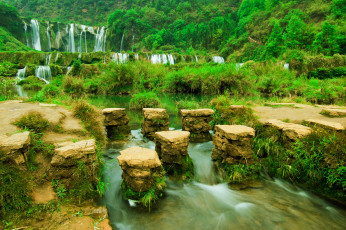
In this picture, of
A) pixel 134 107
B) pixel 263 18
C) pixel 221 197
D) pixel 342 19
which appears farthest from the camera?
pixel 263 18

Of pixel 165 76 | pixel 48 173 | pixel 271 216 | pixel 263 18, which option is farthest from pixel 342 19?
pixel 48 173

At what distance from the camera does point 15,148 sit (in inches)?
95.4

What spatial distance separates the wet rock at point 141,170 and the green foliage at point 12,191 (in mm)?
1211

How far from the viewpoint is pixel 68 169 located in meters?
2.66

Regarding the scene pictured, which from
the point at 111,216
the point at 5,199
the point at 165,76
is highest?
the point at 165,76

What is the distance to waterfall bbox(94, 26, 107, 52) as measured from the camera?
174 feet

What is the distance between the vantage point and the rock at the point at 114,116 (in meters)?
5.60

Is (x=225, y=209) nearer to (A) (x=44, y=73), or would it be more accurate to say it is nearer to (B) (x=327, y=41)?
(A) (x=44, y=73)

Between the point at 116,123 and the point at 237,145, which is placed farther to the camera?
the point at 116,123

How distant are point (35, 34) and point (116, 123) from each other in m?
53.3

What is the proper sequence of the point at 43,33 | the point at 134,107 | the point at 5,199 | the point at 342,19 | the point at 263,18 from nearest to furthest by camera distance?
the point at 5,199
the point at 134,107
the point at 342,19
the point at 43,33
the point at 263,18

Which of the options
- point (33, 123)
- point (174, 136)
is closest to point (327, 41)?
point (174, 136)

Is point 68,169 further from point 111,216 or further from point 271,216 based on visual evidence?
point 271,216

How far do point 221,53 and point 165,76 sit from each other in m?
39.1
